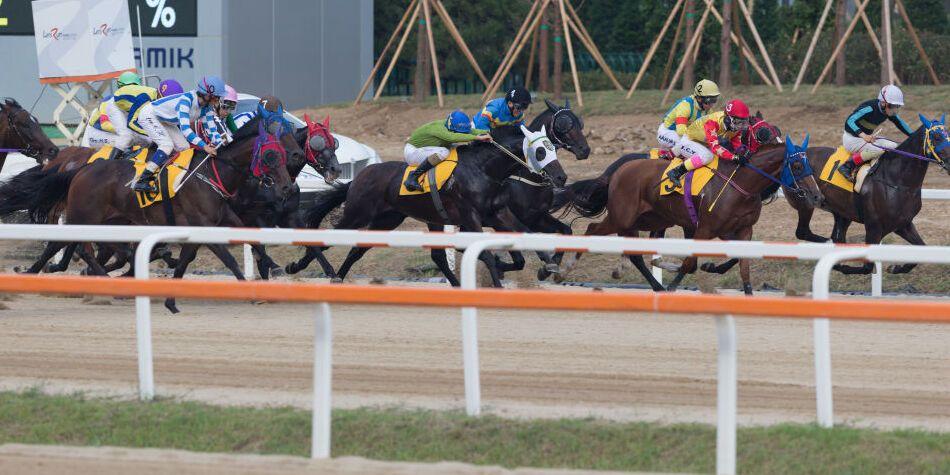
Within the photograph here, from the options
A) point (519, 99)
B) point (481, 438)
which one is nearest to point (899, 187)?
point (519, 99)

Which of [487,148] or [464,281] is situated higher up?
[464,281]

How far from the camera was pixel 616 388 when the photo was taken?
23.7 ft

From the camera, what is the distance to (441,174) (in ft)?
41.7

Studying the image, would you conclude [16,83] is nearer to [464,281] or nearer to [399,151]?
[399,151]

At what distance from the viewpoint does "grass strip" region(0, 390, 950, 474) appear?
19.0ft

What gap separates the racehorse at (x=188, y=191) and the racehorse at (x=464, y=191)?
1.15m

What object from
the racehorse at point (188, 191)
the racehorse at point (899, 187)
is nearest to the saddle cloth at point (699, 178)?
the racehorse at point (899, 187)

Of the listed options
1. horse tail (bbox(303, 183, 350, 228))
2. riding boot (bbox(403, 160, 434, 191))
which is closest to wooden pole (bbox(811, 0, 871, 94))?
horse tail (bbox(303, 183, 350, 228))

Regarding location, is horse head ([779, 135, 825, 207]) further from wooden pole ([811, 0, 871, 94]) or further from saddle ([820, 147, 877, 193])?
wooden pole ([811, 0, 871, 94])

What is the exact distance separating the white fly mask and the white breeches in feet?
2.22

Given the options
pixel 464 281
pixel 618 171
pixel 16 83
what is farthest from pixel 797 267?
pixel 16 83

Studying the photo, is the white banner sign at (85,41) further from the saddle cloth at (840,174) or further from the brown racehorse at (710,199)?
the saddle cloth at (840,174)

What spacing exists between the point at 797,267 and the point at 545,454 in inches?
315

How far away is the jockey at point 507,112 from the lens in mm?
13047
